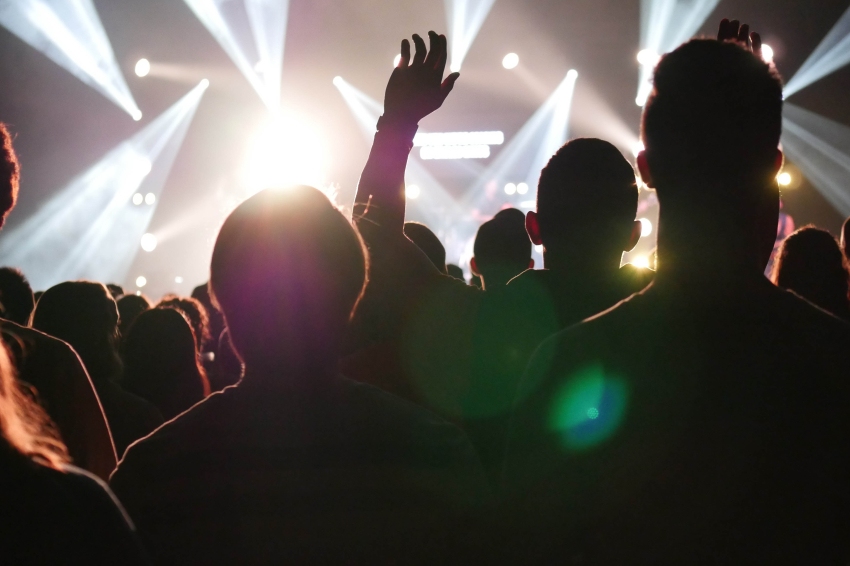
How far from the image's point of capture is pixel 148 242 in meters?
20.3

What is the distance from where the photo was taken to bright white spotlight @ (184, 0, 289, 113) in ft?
48.7

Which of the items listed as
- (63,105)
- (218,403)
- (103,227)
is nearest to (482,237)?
(218,403)

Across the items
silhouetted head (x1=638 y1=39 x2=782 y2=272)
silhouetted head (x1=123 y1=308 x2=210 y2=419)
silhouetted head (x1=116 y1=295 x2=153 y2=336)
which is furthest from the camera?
silhouetted head (x1=116 y1=295 x2=153 y2=336)

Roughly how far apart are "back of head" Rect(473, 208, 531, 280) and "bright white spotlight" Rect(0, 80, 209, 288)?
532 inches

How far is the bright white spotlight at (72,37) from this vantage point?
464 inches

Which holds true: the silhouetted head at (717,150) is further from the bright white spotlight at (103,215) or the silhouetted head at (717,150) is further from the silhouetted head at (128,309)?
the bright white spotlight at (103,215)

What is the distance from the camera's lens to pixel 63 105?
13.8 metres

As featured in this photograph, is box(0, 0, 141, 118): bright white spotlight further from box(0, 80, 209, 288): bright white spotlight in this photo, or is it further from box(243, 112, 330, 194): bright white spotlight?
box(243, 112, 330, 194): bright white spotlight

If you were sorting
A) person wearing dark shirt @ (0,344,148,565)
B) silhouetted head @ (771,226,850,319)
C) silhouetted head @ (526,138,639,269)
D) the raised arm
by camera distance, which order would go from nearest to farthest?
person wearing dark shirt @ (0,344,148,565), silhouetted head @ (526,138,639,269), the raised arm, silhouetted head @ (771,226,850,319)

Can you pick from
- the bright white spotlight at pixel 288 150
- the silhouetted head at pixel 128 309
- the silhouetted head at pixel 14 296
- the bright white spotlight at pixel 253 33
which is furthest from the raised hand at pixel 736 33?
the bright white spotlight at pixel 288 150

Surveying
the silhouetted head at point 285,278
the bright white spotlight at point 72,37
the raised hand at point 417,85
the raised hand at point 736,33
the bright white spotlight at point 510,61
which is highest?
the bright white spotlight at point 510,61

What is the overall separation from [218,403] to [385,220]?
3.08 feet

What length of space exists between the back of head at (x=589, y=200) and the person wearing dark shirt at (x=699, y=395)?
0.54m

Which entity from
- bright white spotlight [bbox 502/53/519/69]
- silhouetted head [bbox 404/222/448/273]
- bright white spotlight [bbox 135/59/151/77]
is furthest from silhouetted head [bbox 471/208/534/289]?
bright white spotlight [bbox 135/59/151/77]
